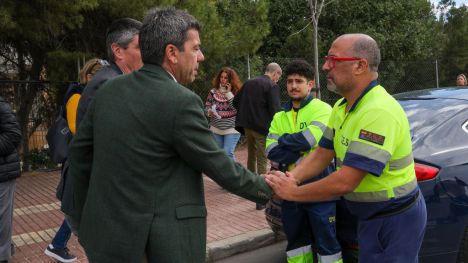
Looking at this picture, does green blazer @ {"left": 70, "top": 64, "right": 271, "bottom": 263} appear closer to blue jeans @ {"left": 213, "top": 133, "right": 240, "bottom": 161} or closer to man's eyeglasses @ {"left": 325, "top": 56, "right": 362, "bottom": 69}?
man's eyeglasses @ {"left": 325, "top": 56, "right": 362, "bottom": 69}

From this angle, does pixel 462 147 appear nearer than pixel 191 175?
No

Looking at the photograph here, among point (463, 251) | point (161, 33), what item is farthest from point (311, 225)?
point (161, 33)

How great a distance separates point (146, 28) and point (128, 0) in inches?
270

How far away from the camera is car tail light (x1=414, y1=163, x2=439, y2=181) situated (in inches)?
130

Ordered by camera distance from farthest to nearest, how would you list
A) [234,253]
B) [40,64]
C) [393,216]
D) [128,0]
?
[40,64] < [128,0] < [234,253] < [393,216]

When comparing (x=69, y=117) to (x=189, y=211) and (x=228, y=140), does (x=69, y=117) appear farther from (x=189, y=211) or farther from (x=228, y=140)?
(x=228, y=140)

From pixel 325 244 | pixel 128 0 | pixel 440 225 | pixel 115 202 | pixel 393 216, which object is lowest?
pixel 325 244

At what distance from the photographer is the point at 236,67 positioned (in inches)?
470

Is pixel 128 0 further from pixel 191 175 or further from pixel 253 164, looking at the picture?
pixel 191 175

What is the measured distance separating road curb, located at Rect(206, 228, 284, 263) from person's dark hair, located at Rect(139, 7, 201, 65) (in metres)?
3.09

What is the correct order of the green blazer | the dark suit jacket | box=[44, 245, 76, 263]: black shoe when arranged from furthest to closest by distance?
the dark suit jacket < box=[44, 245, 76, 263]: black shoe < the green blazer

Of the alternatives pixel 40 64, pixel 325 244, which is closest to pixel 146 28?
pixel 325 244

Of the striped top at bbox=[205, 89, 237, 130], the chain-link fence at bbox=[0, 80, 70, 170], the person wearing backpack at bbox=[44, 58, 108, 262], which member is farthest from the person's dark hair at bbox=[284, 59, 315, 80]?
the chain-link fence at bbox=[0, 80, 70, 170]

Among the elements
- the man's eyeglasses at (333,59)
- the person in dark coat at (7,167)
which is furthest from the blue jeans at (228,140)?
the man's eyeglasses at (333,59)
